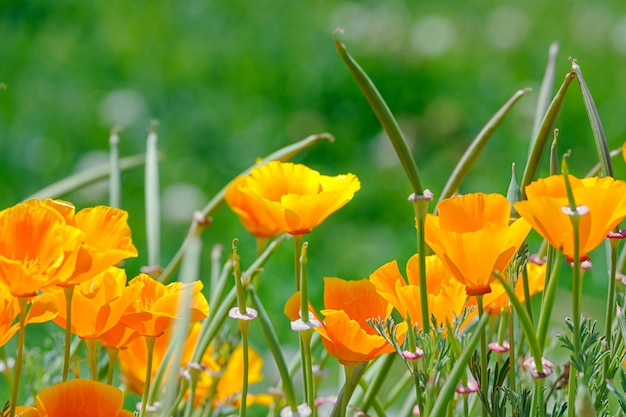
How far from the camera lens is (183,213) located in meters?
1.82

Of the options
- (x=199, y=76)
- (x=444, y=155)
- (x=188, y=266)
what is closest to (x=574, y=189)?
(x=188, y=266)

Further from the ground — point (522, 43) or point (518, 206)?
point (522, 43)

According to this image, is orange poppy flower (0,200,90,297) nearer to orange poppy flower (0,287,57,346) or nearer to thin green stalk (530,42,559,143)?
orange poppy flower (0,287,57,346)

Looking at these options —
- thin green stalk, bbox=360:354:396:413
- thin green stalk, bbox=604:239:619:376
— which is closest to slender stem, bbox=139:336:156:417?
thin green stalk, bbox=360:354:396:413

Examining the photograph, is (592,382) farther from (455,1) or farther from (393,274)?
(455,1)

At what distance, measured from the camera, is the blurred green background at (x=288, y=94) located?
1850 mm

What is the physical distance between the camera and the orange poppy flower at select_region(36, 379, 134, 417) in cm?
48

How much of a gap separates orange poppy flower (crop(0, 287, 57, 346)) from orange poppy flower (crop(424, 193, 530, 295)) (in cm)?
20

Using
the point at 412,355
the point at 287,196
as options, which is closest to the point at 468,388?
the point at 412,355

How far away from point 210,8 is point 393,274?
6.66ft

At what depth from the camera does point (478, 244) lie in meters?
0.48

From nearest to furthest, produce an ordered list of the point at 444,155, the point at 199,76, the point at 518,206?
the point at 518,206, the point at 444,155, the point at 199,76

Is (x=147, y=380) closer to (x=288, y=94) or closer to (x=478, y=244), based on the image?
(x=478, y=244)

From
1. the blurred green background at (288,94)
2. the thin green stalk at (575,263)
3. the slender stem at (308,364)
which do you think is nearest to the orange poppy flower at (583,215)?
the thin green stalk at (575,263)
